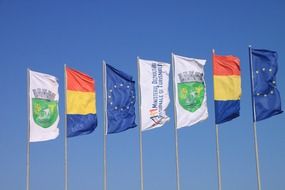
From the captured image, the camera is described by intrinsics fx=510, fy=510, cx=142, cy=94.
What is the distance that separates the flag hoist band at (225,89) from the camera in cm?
3052

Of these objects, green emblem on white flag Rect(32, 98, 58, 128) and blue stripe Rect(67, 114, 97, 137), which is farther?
blue stripe Rect(67, 114, 97, 137)

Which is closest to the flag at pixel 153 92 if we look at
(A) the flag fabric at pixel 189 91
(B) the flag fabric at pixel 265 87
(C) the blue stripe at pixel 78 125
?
(A) the flag fabric at pixel 189 91

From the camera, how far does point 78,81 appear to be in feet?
109

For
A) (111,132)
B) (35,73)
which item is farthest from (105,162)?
(35,73)

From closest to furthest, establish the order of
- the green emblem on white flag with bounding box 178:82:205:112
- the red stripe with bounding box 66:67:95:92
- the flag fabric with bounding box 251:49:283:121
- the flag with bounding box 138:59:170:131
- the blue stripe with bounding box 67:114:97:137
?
the flag fabric with bounding box 251:49:283:121 < the green emblem on white flag with bounding box 178:82:205:112 < the flag with bounding box 138:59:170:131 < the blue stripe with bounding box 67:114:97:137 < the red stripe with bounding box 66:67:95:92

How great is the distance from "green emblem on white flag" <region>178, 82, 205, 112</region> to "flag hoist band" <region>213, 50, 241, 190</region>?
98cm

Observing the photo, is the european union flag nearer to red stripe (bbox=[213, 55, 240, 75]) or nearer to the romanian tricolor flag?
the romanian tricolor flag

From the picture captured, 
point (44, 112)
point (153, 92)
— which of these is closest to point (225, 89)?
point (153, 92)

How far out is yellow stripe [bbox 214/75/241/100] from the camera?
30853mm

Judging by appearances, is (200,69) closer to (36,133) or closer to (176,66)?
(176,66)

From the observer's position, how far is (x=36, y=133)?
102ft

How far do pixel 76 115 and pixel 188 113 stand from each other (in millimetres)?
7321

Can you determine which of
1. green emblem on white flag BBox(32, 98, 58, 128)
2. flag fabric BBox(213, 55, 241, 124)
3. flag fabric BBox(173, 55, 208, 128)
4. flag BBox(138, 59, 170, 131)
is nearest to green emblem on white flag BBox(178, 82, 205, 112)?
flag fabric BBox(173, 55, 208, 128)

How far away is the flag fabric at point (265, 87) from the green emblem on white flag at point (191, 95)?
3.29 m
